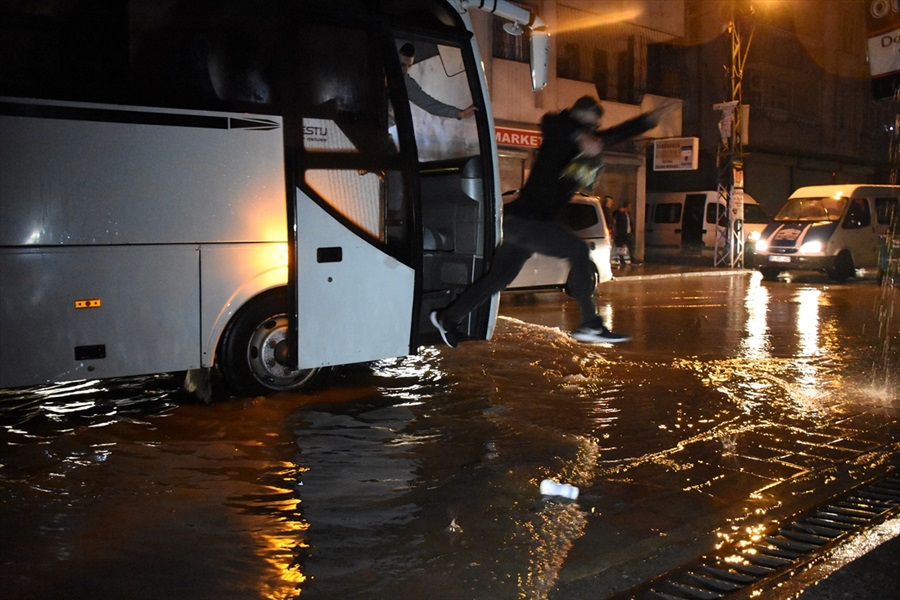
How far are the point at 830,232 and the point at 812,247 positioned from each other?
0.63 m

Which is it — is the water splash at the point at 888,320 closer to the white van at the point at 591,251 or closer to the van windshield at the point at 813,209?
the van windshield at the point at 813,209

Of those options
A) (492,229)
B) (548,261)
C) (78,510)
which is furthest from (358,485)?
(548,261)

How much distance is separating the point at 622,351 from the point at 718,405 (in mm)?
2747

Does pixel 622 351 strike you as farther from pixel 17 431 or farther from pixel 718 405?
pixel 17 431

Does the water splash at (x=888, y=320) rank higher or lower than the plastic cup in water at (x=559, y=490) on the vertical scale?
higher

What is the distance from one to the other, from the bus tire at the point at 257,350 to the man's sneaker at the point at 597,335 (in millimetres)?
2363

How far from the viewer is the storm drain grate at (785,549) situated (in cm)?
368

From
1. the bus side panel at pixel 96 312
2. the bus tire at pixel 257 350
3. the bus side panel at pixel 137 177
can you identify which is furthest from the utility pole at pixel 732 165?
the bus side panel at pixel 96 312

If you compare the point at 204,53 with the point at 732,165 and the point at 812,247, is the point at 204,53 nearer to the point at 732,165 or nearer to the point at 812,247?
the point at 812,247

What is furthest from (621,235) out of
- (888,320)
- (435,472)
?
(435,472)

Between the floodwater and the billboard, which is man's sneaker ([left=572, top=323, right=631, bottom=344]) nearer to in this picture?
the floodwater

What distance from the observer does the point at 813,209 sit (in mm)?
21562

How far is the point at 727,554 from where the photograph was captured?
4043mm

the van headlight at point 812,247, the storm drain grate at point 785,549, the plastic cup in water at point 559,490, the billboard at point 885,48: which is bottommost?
the storm drain grate at point 785,549
